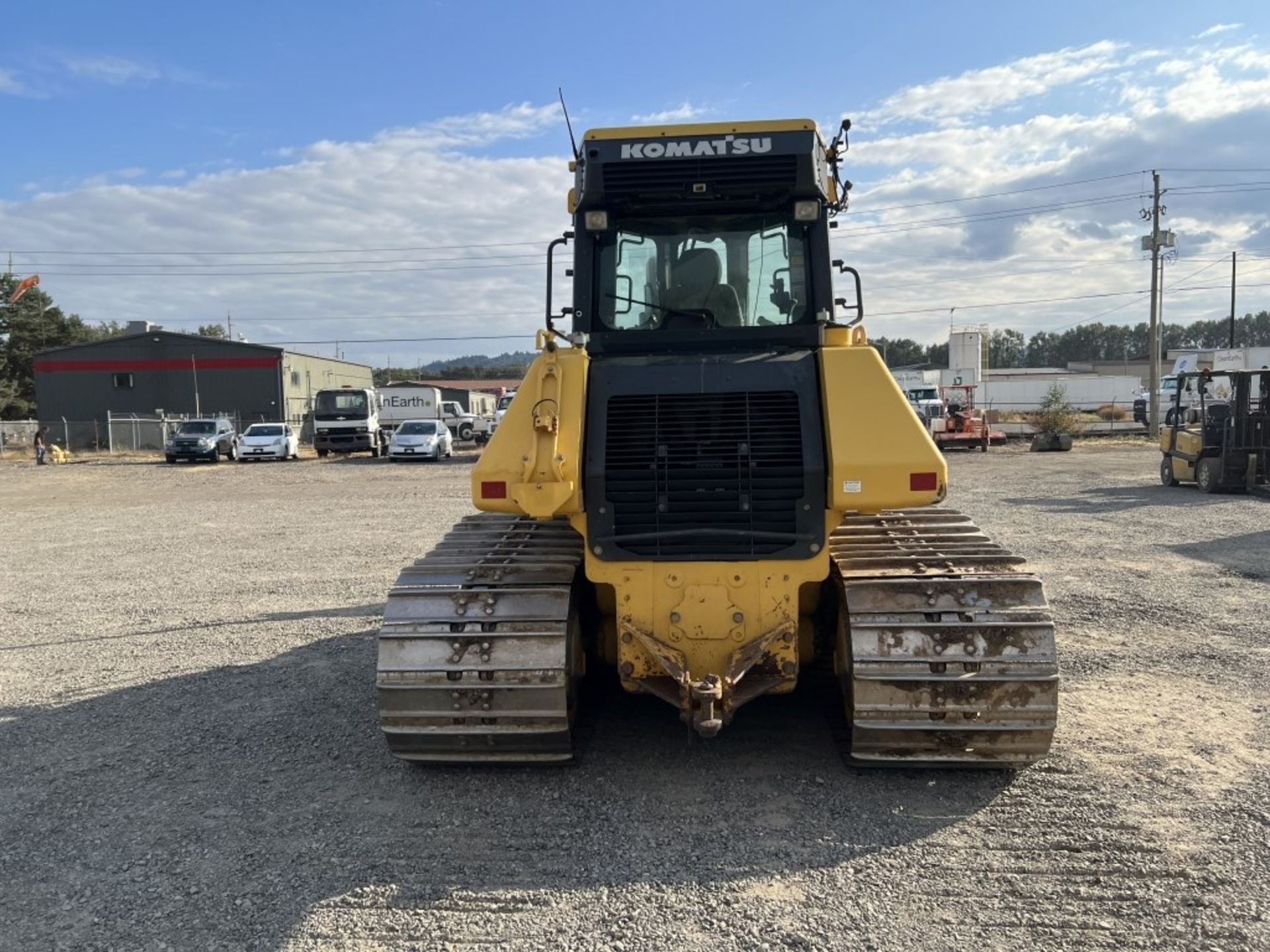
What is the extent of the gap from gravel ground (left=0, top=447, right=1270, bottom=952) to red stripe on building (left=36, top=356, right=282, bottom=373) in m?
47.5

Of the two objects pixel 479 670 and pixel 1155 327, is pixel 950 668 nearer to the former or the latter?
pixel 479 670

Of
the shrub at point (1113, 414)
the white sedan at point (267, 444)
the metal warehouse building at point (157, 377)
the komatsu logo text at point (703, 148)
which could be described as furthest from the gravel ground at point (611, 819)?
the metal warehouse building at point (157, 377)

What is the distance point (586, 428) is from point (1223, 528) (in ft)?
41.2

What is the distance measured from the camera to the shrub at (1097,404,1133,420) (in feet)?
164

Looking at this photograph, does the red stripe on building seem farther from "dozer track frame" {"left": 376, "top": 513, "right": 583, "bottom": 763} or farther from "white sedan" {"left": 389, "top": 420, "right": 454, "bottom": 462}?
"dozer track frame" {"left": 376, "top": 513, "right": 583, "bottom": 763}

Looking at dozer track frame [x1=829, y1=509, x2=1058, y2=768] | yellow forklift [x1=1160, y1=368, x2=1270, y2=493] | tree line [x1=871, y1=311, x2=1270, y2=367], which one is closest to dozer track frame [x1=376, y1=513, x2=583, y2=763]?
dozer track frame [x1=829, y1=509, x2=1058, y2=768]

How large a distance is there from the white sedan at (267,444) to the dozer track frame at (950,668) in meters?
33.8

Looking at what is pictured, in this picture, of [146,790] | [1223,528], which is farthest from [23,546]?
[1223,528]

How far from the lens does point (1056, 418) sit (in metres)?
35.7

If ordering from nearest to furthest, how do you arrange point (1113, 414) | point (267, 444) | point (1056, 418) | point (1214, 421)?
point (1214, 421)
point (267, 444)
point (1056, 418)
point (1113, 414)

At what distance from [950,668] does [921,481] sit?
0.90m

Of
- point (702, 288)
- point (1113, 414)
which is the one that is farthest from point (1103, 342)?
point (702, 288)

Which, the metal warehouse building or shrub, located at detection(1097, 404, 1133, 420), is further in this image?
the metal warehouse building

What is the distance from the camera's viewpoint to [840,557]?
5.03 meters
